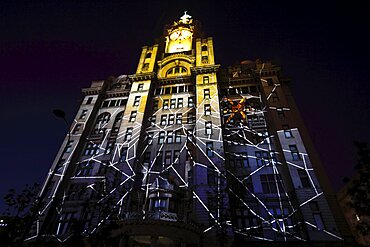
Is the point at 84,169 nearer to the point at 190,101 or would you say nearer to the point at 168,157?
the point at 168,157

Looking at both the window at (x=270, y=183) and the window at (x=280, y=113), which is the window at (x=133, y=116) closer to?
the window at (x=270, y=183)

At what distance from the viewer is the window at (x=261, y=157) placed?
28.8 meters

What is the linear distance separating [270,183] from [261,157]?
12.5ft

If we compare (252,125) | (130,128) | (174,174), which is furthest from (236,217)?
(130,128)

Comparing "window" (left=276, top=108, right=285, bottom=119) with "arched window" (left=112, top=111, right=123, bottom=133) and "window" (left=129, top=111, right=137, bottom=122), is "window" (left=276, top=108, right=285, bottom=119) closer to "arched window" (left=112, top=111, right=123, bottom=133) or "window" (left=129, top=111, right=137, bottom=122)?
"window" (left=129, top=111, right=137, bottom=122)

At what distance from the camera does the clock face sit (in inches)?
2221

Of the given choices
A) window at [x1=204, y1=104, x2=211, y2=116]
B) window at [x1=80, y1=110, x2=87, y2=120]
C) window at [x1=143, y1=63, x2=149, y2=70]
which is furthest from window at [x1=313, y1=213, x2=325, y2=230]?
window at [x1=143, y1=63, x2=149, y2=70]

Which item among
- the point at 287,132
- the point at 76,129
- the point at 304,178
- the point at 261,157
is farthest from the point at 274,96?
the point at 76,129

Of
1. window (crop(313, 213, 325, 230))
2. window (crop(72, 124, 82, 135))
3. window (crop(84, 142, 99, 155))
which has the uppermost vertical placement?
window (crop(72, 124, 82, 135))

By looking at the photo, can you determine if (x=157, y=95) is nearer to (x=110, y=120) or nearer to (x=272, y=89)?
(x=110, y=120)

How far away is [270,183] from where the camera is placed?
87.9 feet

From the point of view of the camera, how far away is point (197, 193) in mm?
24984

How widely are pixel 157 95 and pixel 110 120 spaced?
32.6 feet

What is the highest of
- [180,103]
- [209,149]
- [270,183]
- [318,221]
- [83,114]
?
[180,103]
